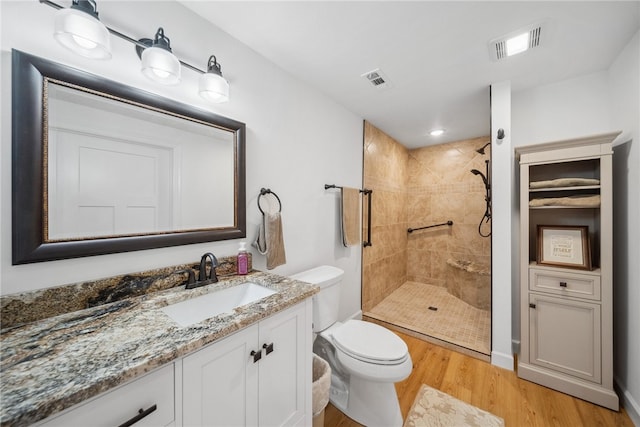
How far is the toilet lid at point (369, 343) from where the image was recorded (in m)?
1.39

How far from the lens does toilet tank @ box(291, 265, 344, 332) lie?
5.42 ft

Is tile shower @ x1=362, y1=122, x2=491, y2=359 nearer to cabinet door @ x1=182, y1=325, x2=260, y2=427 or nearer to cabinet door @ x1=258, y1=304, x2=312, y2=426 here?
cabinet door @ x1=258, y1=304, x2=312, y2=426

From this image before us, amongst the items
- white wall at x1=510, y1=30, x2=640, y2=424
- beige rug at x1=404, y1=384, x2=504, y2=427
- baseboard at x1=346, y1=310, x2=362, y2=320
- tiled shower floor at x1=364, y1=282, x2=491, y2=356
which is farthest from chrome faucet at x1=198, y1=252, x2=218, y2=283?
white wall at x1=510, y1=30, x2=640, y2=424

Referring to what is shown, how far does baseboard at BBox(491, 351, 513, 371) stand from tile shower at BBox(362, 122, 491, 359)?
20 cm

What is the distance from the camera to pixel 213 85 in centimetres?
125

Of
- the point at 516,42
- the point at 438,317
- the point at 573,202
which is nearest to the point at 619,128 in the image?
the point at 573,202

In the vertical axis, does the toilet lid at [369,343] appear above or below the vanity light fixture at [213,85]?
below

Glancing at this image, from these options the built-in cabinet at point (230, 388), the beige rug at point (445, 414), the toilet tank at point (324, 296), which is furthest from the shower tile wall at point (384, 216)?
the built-in cabinet at point (230, 388)

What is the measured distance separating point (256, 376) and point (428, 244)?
11.6ft

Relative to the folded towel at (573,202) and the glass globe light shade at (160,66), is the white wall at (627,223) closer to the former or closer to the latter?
the folded towel at (573,202)

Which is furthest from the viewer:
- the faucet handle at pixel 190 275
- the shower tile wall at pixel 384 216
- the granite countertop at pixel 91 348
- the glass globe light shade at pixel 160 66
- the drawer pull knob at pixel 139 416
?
the shower tile wall at pixel 384 216

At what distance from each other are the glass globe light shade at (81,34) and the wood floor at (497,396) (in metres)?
2.22

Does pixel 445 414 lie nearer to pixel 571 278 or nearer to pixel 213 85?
pixel 571 278

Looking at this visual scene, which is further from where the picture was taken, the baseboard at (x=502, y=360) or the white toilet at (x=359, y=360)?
the baseboard at (x=502, y=360)
